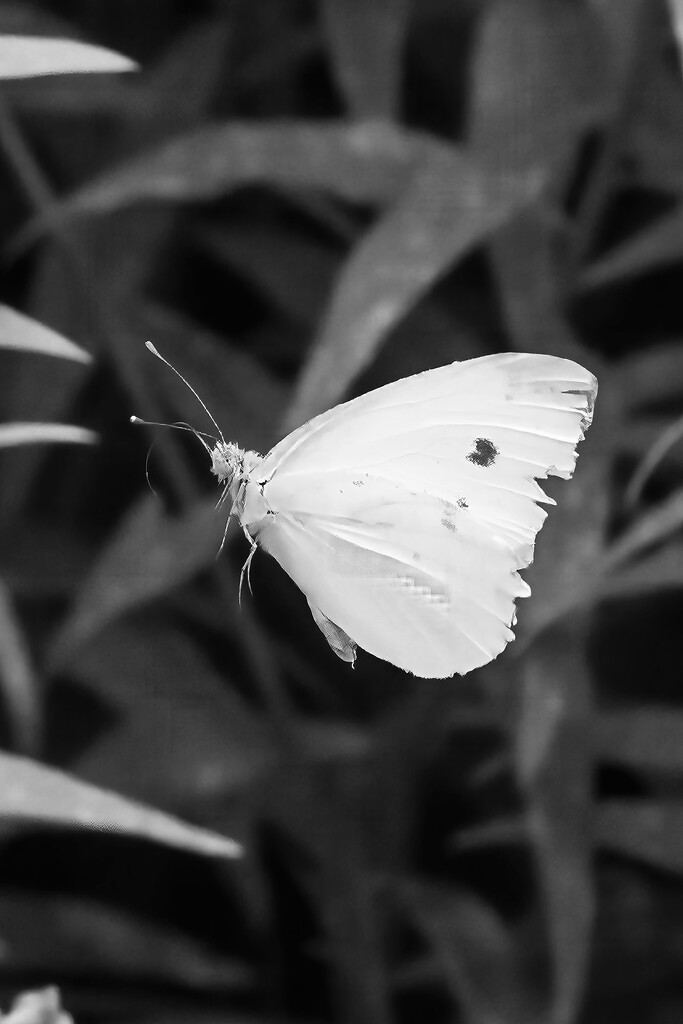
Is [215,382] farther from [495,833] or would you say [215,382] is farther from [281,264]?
[495,833]

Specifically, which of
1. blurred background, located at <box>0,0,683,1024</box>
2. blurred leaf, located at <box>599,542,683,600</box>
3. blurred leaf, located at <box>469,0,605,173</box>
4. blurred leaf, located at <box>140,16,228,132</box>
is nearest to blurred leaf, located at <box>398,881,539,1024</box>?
blurred background, located at <box>0,0,683,1024</box>

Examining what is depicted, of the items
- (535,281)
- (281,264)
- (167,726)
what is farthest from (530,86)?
(167,726)

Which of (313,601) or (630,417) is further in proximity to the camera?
(630,417)

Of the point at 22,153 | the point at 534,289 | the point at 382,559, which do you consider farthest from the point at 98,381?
the point at 382,559

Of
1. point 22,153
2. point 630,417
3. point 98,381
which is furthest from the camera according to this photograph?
point 98,381

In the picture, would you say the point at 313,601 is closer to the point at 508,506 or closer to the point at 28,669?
the point at 508,506

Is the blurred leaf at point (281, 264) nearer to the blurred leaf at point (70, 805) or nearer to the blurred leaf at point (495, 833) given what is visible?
the blurred leaf at point (495, 833)
